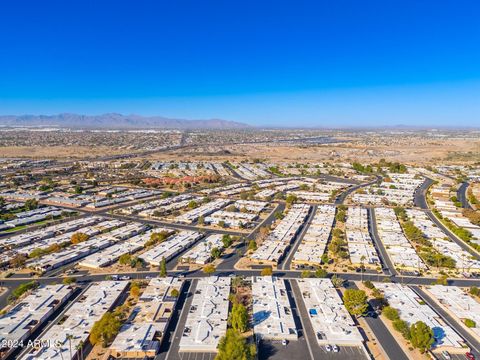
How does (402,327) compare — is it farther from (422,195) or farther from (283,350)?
(422,195)

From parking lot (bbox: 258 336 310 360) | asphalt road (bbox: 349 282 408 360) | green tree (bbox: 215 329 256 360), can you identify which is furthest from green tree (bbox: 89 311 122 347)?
asphalt road (bbox: 349 282 408 360)

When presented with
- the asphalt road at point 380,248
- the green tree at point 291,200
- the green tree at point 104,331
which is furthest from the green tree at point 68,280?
the green tree at point 291,200

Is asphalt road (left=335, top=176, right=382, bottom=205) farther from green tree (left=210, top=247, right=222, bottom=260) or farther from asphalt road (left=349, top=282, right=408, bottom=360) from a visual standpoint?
asphalt road (left=349, top=282, right=408, bottom=360)

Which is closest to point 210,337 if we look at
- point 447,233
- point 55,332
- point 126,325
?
point 126,325

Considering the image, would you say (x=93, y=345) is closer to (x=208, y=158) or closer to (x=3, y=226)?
(x=3, y=226)

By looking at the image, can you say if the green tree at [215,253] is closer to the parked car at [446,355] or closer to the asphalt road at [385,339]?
the asphalt road at [385,339]
